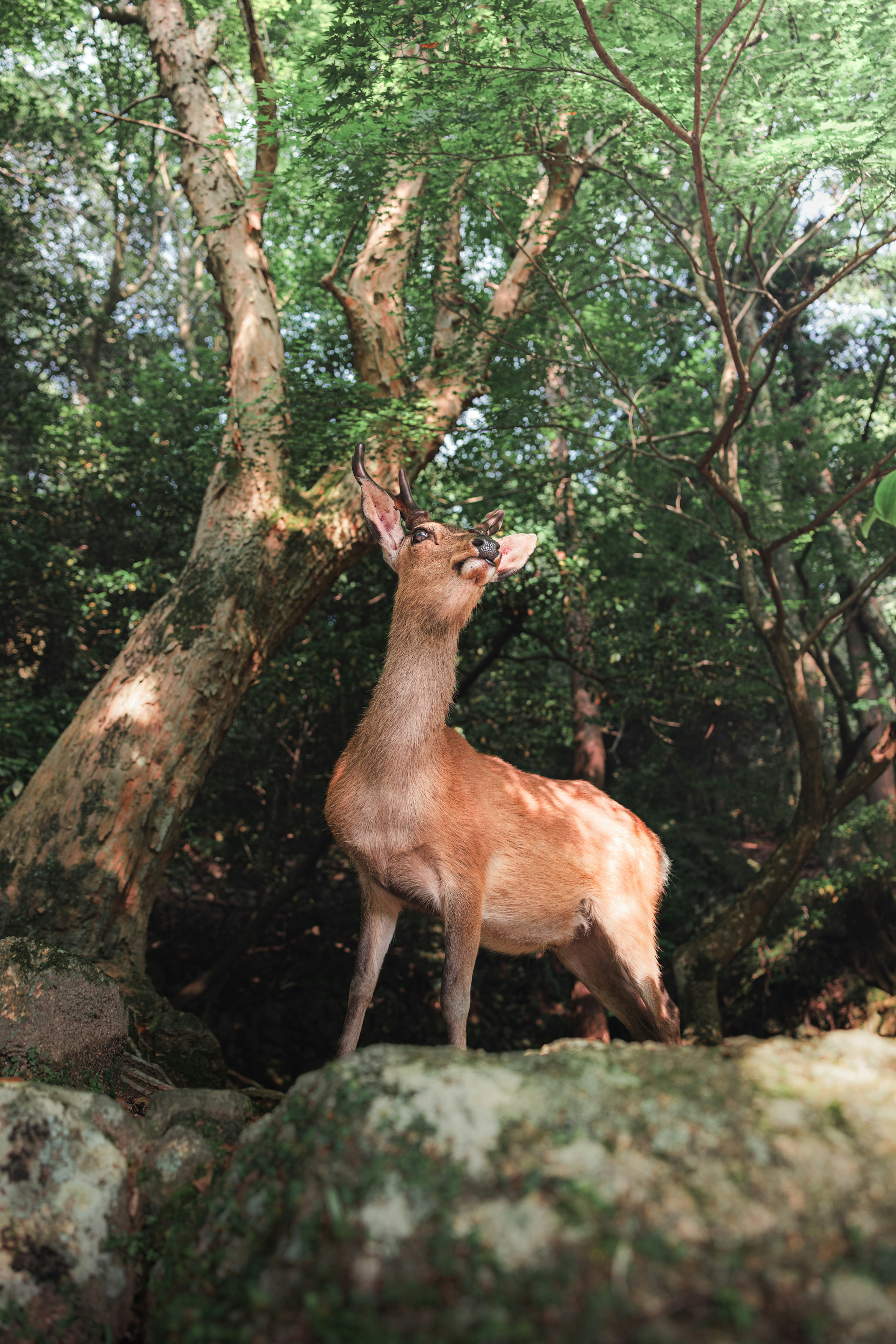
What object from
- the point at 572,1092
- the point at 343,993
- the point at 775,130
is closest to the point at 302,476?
the point at 775,130

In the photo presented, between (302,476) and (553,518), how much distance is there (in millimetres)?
3698

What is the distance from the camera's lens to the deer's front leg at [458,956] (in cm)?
372

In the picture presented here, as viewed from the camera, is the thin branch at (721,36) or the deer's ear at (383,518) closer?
the thin branch at (721,36)

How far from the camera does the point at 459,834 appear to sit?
13.0ft

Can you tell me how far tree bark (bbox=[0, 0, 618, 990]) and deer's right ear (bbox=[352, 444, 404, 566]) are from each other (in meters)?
2.43

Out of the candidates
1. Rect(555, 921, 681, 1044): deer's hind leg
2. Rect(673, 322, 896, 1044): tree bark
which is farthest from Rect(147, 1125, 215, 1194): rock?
Rect(673, 322, 896, 1044): tree bark

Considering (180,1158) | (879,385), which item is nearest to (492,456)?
(879,385)

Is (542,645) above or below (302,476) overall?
below

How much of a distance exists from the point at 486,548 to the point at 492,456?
6872 millimetres

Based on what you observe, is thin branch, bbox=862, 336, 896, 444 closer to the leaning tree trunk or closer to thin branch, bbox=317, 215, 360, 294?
thin branch, bbox=317, 215, 360, 294

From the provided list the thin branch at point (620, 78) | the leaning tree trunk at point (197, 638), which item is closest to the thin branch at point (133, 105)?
the leaning tree trunk at point (197, 638)

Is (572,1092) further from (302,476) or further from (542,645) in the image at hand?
(542,645)

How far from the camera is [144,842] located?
233 inches

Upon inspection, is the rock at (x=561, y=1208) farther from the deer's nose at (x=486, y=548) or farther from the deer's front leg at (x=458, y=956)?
the deer's nose at (x=486, y=548)
